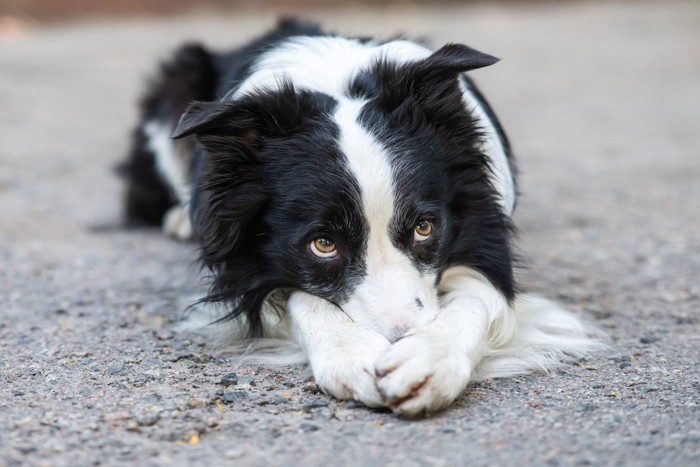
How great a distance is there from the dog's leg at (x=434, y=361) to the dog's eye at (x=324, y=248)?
0.51 m

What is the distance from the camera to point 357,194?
3609mm

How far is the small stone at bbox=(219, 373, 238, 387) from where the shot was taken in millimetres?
3557

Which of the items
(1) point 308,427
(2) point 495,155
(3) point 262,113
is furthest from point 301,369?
(2) point 495,155

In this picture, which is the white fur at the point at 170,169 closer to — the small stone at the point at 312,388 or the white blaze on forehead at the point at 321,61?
the white blaze on forehead at the point at 321,61

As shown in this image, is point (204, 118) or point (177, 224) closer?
point (204, 118)

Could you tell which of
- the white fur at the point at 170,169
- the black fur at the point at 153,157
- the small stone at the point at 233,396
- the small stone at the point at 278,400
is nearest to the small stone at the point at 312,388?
the small stone at the point at 278,400

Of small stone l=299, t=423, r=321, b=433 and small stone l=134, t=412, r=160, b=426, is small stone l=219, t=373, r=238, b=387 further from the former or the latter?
small stone l=299, t=423, r=321, b=433

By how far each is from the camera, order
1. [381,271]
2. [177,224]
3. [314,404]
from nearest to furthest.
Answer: [314,404] < [381,271] < [177,224]

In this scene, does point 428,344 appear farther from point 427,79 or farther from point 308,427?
point 427,79

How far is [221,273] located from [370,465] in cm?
158

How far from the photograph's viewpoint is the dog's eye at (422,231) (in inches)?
145

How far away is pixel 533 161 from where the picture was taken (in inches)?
324

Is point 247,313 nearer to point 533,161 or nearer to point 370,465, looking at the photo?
point 370,465

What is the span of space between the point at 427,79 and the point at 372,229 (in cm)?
79
